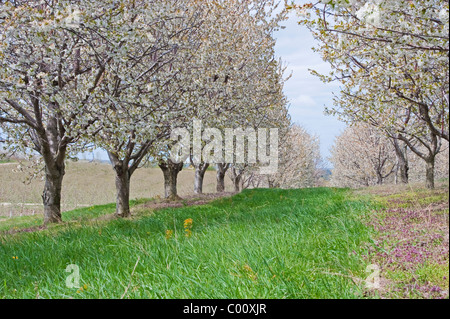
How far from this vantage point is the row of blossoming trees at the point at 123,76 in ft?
25.9

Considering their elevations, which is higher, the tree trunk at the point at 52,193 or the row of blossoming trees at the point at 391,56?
the row of blossoming trees at the point at 391,56

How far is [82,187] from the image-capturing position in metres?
38.8

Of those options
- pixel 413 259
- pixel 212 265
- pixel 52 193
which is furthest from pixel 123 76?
pixel 413 259

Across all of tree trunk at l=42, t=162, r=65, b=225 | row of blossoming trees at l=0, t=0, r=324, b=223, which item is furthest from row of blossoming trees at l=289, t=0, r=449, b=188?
tree trunk at l=42, t=162, r=65, b=225

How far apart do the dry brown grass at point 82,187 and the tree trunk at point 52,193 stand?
4292mm

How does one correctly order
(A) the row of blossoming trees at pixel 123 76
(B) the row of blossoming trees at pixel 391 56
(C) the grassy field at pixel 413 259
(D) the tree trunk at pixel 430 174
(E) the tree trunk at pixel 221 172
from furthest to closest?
(E) the tree trunk at pixel 221 172, (D) the tree trunk at pixel 430 174, (A) the row of blossoming trees at pixel 123 76, (B) the row of blossoming trees at pixel 391 56, (C) the grassy field at pixel 413 259

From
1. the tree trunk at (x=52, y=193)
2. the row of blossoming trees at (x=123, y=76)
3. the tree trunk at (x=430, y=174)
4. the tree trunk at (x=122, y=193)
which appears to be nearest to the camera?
the row of blossoming trees at (x=123, y=76)

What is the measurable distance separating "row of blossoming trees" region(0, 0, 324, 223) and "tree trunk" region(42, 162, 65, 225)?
3 cm

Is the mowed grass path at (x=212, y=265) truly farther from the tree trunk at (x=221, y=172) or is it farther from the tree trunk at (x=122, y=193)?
the tree trunk at (x=221, y=172)

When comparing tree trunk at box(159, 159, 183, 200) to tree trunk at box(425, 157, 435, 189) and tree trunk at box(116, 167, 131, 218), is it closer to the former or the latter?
tree trunk at box(116, 167, 131, 218)

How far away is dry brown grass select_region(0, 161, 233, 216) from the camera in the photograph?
25828mm

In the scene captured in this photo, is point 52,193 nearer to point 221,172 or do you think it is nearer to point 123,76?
Answer: point 123,76

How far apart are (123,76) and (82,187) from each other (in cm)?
3296

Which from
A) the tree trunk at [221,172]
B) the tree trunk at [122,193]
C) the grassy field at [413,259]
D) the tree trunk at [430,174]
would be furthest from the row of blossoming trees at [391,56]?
the tree trunk at [221,172]
